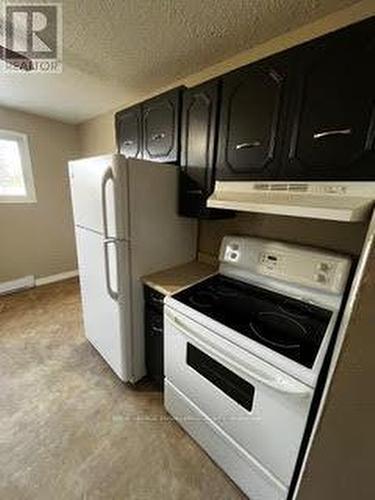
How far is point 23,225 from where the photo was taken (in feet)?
11.0

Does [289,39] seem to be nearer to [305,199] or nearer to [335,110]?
[335,110]

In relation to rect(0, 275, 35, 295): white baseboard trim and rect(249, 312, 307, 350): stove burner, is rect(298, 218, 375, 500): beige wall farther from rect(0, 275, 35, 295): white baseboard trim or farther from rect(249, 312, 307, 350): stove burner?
rect(0, 275, 35, 295): white baseboard trim

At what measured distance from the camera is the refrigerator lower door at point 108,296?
1627 mm

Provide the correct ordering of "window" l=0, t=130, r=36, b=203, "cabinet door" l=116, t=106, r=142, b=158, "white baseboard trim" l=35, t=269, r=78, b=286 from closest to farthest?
1. "cabinet door" l=116, t=106, r=142, b=158
2. "window" l=0, t=130, r=36, b=203
3. "white baseboard trim" l=35, t=269, r=78, b=286

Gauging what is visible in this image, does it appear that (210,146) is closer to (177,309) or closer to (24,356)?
(177,309)

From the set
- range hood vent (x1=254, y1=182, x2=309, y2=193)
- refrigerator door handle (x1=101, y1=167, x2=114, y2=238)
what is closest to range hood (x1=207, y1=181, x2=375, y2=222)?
range hood vent (x1=254, y1=182, x2=309, y2=193)

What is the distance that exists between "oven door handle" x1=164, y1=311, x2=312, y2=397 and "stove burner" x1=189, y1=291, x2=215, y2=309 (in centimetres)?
13

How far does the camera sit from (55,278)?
3797 millimetres

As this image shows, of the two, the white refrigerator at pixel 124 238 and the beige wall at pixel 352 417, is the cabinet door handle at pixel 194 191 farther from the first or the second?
the beige wall at pixel 352 417

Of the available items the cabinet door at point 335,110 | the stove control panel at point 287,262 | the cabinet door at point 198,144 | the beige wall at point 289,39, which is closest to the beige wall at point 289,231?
the stove control panel at point 287,262

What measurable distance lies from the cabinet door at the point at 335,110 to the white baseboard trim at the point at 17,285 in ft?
12.2

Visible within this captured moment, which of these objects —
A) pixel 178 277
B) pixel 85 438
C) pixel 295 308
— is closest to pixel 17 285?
pixel 85 438

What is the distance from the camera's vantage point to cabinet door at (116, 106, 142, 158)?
6.48 ft

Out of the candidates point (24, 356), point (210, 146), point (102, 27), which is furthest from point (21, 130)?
point (210, 146)
